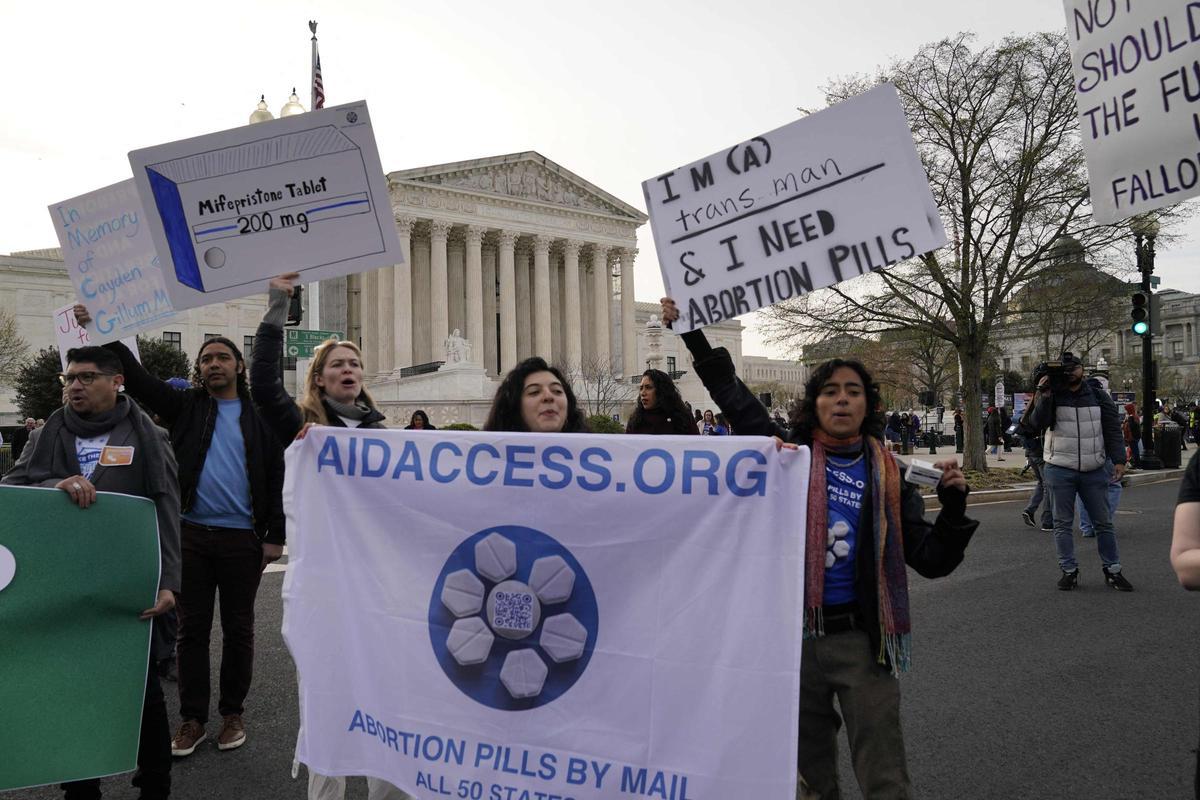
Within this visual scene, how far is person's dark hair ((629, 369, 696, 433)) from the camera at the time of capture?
5.93 m

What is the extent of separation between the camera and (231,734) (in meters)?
4.30

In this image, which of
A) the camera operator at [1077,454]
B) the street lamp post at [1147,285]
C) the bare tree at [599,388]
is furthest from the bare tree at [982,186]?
the bare tree at [599,388]

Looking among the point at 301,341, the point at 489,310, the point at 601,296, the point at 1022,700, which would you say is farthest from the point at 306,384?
the point at 601,296

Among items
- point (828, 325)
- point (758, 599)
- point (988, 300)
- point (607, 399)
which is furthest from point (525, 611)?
point (607, 399)

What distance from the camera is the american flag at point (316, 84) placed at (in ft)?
63.7

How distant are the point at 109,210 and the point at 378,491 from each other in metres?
3.31

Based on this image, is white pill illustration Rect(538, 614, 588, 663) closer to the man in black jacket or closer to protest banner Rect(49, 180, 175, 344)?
Answer: the man in black jacket

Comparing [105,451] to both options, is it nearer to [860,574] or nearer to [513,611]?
[513,611]

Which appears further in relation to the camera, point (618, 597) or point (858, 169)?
point (858, 169)

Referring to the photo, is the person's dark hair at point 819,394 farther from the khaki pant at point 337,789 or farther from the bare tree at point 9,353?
the bare tree at point 9,353

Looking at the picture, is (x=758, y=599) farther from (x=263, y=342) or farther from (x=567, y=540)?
(x=263, y=342)

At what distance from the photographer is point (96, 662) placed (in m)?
3.33

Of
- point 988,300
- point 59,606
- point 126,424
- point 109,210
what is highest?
point 988,300

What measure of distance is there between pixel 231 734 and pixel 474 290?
53.6 metres
